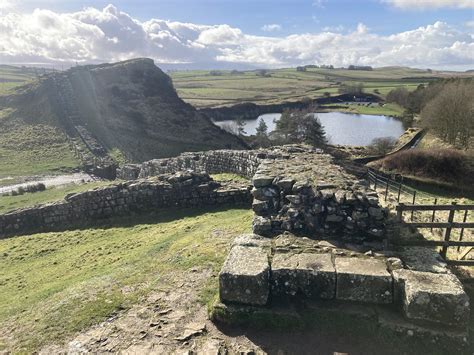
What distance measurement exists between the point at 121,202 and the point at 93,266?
473 centimetres

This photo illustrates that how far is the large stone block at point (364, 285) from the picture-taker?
20.8 feet

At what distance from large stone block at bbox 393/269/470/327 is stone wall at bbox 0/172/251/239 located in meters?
9.33

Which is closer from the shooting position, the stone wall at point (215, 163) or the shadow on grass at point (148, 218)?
the shadow on grass at point (148, 218)

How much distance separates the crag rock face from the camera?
47.9 m

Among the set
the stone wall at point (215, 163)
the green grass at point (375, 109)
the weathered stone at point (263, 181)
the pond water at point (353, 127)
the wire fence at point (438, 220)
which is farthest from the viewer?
the green grass at point (375, 109)

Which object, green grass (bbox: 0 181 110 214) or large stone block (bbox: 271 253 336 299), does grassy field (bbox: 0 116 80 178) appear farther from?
large stone block (bbox: 271 253 336 299)

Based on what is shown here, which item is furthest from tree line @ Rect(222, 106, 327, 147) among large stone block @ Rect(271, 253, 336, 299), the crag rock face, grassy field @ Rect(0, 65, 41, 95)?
large stone block @ Rect(271, 253, 336, 299)

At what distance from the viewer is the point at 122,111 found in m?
55.4

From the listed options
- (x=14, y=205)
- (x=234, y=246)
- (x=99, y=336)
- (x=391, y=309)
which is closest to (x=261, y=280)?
(x=234, y=246)

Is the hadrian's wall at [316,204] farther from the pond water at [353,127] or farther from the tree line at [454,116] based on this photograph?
the pond water at [353,127]

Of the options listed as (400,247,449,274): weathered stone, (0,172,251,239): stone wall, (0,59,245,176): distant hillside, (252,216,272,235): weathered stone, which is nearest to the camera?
(400,247,449,274): weathered stone

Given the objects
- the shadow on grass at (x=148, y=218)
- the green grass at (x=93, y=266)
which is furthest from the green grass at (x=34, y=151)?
the green grass at (x=93, y=266)

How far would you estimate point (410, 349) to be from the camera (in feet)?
19.3

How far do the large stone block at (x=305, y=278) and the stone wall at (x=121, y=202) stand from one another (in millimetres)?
8211
